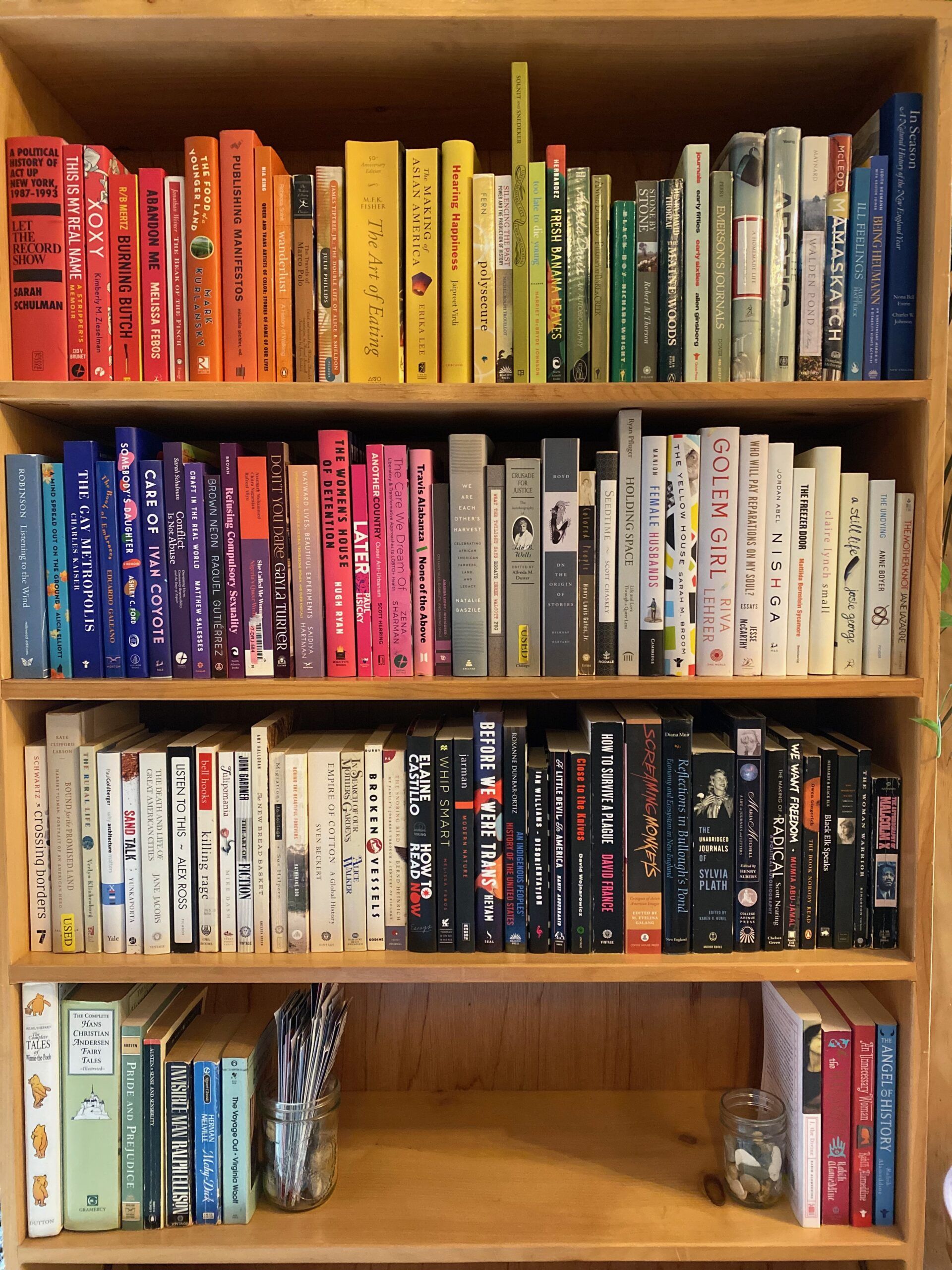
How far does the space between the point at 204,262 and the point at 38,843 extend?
2.33 ft

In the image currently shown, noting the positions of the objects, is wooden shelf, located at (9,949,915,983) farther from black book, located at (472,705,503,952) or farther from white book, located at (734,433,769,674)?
white book, located at (734,433,769,674)

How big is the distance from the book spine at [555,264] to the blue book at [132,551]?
49cm

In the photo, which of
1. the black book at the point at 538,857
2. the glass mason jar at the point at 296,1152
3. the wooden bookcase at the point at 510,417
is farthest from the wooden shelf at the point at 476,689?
the glass mason jar at the point at 296,1152

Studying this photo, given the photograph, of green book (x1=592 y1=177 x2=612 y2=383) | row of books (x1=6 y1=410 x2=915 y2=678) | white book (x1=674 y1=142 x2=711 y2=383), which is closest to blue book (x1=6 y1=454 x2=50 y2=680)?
row of books (x1=6 y1=410 x2=915 y2=678)

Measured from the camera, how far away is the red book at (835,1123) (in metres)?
1.00

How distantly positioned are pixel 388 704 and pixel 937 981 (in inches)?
36.2

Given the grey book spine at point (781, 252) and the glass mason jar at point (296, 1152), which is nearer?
the grey book spine at point (781, 252)

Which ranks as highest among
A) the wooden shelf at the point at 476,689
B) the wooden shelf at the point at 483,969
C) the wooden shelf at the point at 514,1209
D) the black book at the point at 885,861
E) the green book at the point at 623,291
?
the green book at the point at 623,291

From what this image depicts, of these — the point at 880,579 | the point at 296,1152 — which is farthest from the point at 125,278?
the point at 296,1152

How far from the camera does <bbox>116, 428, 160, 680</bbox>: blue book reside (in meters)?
0.98

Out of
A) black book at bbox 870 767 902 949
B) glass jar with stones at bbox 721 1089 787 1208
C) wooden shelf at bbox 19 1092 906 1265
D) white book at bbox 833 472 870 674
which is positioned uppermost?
white book at bbox 833 472 870 674

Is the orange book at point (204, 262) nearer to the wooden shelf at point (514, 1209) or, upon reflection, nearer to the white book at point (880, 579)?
the white book at point (880, 579)

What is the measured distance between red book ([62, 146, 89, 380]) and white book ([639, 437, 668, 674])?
2.15ft

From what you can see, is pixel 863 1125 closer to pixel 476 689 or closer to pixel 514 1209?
pixel 514 1209
